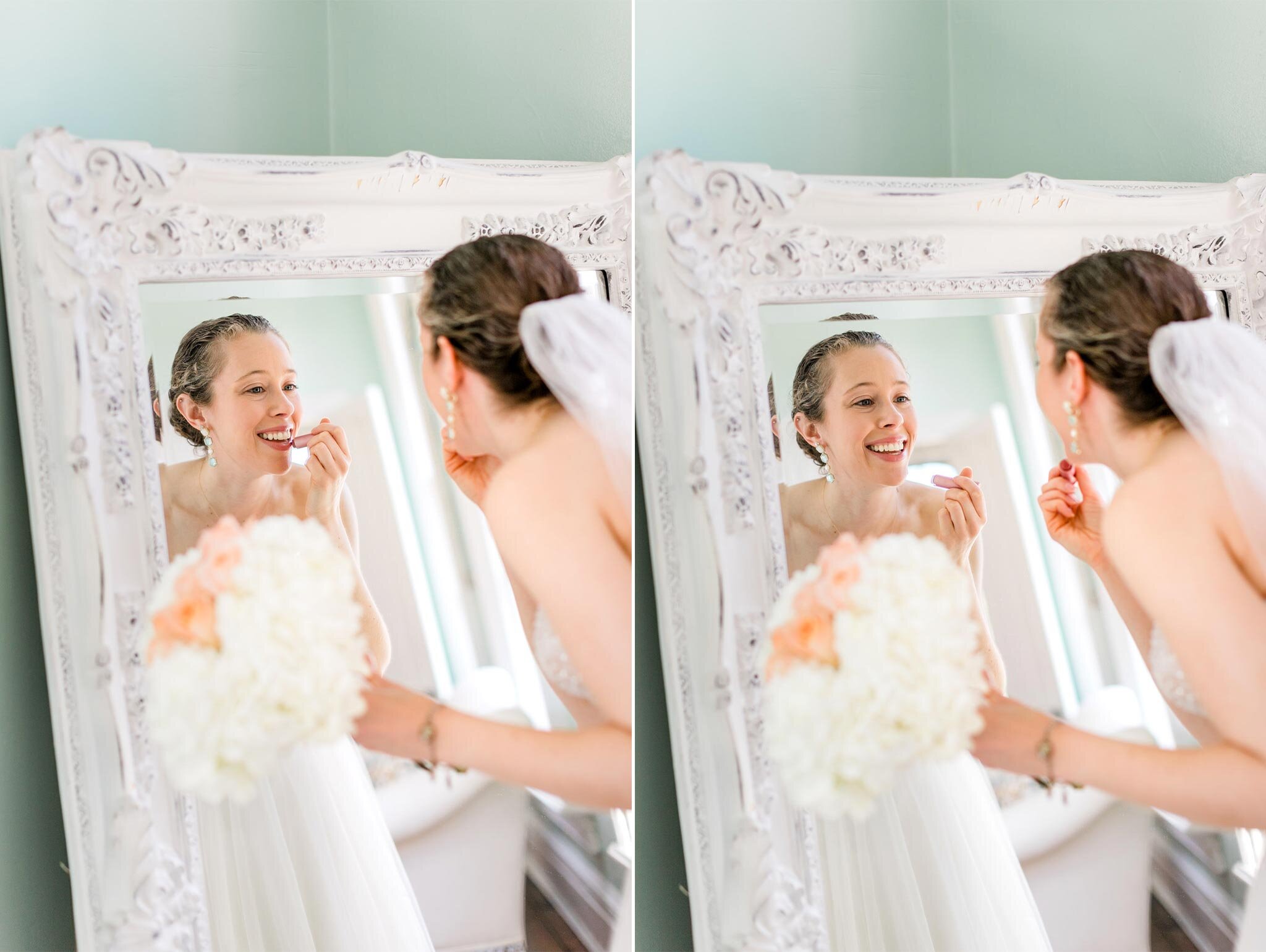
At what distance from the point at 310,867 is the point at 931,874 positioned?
494 millimetres

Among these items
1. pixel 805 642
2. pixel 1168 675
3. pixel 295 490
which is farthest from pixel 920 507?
pixel 295 490

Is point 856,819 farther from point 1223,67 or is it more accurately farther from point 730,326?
point 1223,67

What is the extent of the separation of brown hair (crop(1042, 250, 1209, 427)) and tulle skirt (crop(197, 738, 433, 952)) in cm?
65

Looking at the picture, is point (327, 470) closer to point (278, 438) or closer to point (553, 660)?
point (278, 438)

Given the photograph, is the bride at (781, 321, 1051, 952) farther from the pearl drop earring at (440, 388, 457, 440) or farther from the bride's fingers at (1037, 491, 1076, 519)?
the pearl drop earring at (440, 388, 457, 440)

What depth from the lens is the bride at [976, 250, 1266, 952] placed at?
91 centimetres

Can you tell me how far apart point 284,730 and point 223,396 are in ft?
0.84

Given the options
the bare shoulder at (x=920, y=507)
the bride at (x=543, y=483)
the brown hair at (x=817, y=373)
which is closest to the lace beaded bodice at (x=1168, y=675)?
the bare shoulder at (x=920, y=507)

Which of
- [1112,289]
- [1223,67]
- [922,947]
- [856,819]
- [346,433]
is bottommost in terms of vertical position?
[922,947]

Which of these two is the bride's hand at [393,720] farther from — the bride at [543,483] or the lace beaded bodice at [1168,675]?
the lace beaded bodice at [1168,675]

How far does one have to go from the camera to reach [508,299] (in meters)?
0.91

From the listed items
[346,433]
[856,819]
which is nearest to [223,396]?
[346,433]

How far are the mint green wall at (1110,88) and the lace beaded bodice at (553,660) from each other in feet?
1.60

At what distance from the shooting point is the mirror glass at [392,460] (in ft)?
2.82
